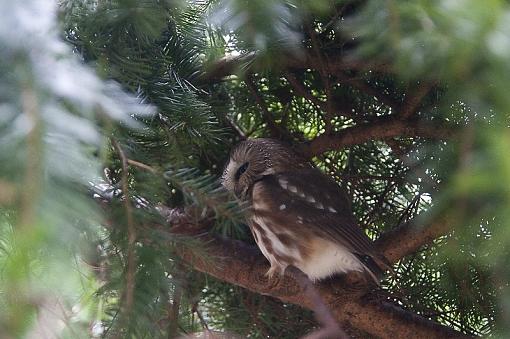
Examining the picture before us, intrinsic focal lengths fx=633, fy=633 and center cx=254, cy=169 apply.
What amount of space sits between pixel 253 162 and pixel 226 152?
0.09 m

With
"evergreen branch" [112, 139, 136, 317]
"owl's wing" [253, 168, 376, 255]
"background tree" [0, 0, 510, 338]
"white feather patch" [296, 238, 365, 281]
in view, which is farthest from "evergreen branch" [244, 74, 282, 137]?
"evergreen branch" [112, 139, 136, 317]

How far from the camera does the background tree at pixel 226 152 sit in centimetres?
37

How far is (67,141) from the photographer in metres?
0.37

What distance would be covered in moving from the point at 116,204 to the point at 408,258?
73 centimetres

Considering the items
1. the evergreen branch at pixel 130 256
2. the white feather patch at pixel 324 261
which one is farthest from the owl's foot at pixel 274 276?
the evergreen branch at pixel 130 256

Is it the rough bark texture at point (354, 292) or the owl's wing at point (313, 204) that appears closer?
the rough bark texture at point (354, 292)

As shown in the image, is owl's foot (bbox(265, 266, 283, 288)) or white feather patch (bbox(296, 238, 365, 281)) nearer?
owl's foot (bbox(265, 266, 283, 288))

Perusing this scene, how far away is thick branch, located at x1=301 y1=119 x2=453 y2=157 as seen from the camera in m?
1.05

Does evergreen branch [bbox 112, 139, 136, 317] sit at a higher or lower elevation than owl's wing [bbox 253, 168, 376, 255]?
lower

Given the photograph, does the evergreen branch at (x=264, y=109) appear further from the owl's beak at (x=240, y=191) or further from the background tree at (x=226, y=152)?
the owl's beak at (x=240, y=191)

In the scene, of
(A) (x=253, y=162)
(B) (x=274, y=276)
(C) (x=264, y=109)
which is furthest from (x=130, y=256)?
(A) (x=253, y=162)

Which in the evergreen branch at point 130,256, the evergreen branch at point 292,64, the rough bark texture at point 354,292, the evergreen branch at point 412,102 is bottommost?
the evergreen branch at point 130,256

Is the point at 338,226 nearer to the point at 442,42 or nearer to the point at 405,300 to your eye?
the point at 405,300

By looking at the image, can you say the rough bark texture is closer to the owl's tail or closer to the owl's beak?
the owl's tail
